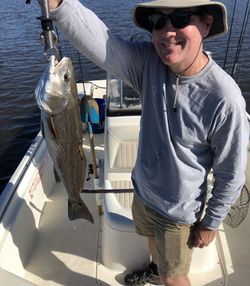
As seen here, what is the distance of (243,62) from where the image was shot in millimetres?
11234

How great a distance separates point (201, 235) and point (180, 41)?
3.59 ft

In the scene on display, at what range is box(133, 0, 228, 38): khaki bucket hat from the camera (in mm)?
1619

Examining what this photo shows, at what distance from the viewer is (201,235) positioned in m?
2.09

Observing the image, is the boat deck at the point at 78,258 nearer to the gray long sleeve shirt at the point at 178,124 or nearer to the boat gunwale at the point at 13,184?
the boat gunwale at the point at 13,184

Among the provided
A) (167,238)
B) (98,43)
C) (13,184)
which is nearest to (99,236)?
(13,184)

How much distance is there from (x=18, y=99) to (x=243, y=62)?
6812 mm

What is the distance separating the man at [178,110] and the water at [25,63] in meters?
4.61

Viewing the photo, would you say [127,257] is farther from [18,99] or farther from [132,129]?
[18,99]

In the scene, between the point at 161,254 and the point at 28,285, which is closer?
the point at 28,285

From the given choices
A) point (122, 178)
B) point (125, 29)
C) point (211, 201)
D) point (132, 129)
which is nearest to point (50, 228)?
point (122, 178)

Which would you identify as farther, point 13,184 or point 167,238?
point 13,184

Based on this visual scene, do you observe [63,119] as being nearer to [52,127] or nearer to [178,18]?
[52,127]

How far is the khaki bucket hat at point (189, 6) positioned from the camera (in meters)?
1.62

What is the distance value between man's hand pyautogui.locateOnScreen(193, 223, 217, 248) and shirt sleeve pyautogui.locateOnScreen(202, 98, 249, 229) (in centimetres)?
5
